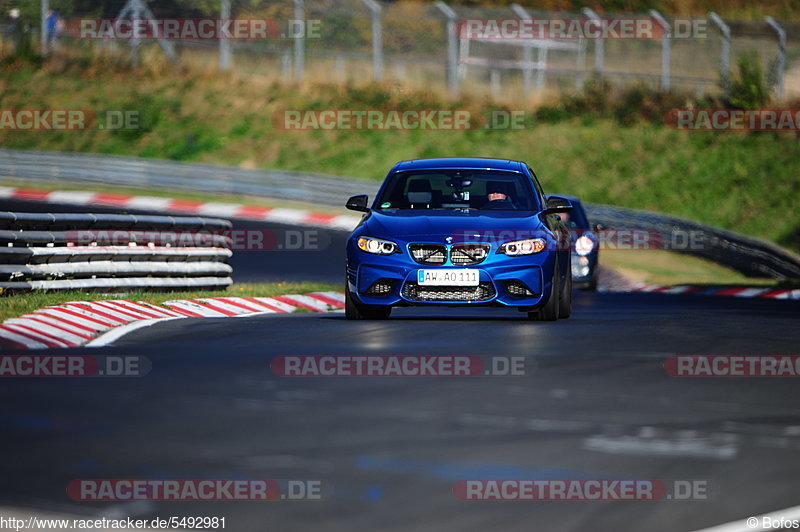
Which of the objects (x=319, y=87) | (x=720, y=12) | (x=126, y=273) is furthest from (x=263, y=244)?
(x=720, y=12)

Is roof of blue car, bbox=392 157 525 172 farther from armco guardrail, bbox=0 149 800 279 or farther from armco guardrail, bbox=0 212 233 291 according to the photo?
armco guardrail, bbox=0 149 800 279

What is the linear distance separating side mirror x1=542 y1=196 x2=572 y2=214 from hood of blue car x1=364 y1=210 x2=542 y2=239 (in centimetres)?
27

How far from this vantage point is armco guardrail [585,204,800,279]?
29.1 meters

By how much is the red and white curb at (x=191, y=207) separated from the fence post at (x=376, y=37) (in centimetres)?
718

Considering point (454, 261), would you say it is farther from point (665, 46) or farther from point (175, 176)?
point (665, 46)

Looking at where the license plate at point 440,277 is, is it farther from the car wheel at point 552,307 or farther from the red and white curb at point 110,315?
the red and white curb at point 110,315

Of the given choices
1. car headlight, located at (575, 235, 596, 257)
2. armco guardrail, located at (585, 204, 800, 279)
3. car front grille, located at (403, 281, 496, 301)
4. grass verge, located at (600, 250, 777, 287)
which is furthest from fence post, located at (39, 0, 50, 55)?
car front grille, located at (403, 281, 496, 301)

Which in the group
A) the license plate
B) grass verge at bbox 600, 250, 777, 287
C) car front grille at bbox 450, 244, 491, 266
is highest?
car front grille at bbox 450, 244, 491, 266

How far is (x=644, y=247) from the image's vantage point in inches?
1282

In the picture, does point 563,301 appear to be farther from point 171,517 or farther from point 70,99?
point 70,99

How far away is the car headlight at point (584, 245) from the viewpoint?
73.1ft

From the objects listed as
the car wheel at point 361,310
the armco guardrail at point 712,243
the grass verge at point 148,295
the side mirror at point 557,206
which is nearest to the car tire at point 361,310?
the car wheel at point 361,310

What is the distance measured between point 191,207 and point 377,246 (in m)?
22.0

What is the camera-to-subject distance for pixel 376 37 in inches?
1638
